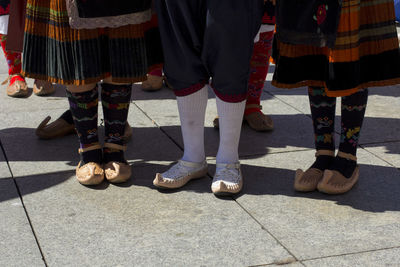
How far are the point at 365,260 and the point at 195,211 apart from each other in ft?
2.80

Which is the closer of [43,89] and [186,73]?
[186,73]

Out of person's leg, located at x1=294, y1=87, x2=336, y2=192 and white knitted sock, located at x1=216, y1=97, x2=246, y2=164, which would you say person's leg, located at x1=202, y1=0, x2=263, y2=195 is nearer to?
white knitted sock, located at x1=216, y1=97, x2=246, y2=164

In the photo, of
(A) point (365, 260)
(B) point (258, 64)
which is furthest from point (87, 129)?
(A) point (365, 260)

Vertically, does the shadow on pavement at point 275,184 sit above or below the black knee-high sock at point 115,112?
below

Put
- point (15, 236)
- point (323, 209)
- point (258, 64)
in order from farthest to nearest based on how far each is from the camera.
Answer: point (258, 64) < point (323, 209) < point (15, 236)

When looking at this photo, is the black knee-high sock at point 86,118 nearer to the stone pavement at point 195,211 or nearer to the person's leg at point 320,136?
the stone pavement at point 195,211

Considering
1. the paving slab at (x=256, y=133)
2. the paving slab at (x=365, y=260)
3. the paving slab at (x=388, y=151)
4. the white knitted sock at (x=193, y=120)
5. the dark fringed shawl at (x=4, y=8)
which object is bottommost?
the paving slab at (x=256, y=133)

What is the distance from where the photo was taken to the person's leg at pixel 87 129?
351 centimetres

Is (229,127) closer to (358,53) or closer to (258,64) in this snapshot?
(358,53)

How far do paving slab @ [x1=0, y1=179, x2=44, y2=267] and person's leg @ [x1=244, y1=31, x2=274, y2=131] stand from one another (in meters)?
1.67

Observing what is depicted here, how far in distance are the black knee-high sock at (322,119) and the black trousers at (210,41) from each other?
362mm

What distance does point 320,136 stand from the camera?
3.52 metres

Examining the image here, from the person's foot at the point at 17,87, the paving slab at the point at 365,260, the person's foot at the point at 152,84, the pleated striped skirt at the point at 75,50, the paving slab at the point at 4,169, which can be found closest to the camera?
the paving slab at the point at 365,260

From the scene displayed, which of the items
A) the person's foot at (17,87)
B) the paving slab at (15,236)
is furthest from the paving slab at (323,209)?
the person's foot at (17,87)
